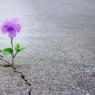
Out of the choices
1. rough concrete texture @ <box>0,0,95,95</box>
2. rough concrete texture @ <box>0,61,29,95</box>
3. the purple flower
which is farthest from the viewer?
the purple flower

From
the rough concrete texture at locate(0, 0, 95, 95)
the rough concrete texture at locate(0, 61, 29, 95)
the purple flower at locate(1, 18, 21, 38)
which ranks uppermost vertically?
the purple flower at locate(1, 18, 21, 38)

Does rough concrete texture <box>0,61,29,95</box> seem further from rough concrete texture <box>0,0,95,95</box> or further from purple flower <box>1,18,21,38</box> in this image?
purple flower <box>1,18,21,38</box>

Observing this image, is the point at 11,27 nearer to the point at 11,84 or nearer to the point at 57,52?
the point at 11,84

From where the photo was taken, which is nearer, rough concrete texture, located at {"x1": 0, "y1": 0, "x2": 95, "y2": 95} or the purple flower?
rough concrete texture, located at {"x1": 0, "y1": 0, "x2": 95, "y2": 95}

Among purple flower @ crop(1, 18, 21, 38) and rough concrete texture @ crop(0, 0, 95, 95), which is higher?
purple flower @ crop(1, 18, 21, 38)

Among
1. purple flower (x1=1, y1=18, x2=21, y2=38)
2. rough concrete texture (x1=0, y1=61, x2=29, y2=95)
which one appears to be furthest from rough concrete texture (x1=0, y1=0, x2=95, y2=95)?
purple flower (x1=1, y1=18, x2=21, y2=38)

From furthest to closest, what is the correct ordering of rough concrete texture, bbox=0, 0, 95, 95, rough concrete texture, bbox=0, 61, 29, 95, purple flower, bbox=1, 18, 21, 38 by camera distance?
purple flower, bbox=1, 18, 21, 38, rough concrete texture, bbox=0, 0, 95, 95, rough concrete texture, bbox=0, 61, 29, 95

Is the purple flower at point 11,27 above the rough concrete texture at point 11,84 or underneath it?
above

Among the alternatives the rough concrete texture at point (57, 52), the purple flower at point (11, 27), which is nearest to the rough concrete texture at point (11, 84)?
the rough concrete texture at point (57, 52)

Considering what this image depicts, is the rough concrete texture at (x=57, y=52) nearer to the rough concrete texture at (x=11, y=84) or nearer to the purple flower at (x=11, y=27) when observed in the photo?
the rough concrete texture at (x=11, y=84)

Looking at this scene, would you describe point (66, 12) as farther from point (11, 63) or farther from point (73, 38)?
point (11, 63)
